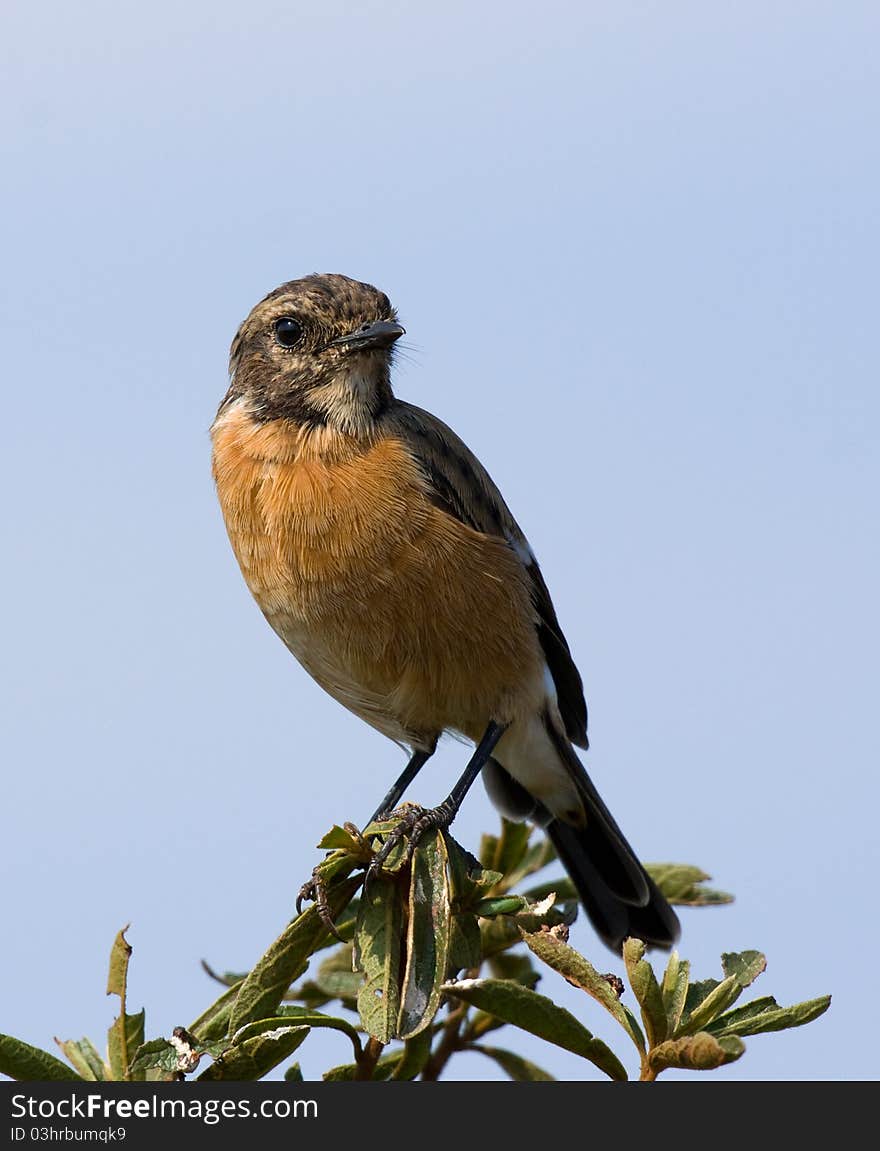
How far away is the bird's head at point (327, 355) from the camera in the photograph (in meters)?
6.33

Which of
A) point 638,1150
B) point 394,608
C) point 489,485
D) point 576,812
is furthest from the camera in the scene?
point 576,812

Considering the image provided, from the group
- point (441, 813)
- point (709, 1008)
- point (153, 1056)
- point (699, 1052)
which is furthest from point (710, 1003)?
point (441, 813)

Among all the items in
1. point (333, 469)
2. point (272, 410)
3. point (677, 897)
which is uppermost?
point (272, 410)

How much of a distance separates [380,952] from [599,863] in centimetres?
366

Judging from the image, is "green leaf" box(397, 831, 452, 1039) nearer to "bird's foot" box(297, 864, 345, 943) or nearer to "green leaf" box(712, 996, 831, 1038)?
"bird's foot" box(297, 864, 345, 943)

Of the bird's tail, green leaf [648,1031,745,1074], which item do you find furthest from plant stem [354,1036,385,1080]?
the bird's tail

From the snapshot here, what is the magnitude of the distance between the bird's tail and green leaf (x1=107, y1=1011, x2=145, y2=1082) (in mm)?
3680

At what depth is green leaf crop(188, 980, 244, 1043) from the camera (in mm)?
3771

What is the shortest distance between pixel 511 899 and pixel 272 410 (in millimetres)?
3192

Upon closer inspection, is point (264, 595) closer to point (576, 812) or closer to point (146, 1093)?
point (576, 812)

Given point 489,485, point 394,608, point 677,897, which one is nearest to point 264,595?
point 394,608

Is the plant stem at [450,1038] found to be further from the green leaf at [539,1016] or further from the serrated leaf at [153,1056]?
the serrated leaf at [153,1056]

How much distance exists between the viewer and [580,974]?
3.46 meters

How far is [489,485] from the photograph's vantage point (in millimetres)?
6840
